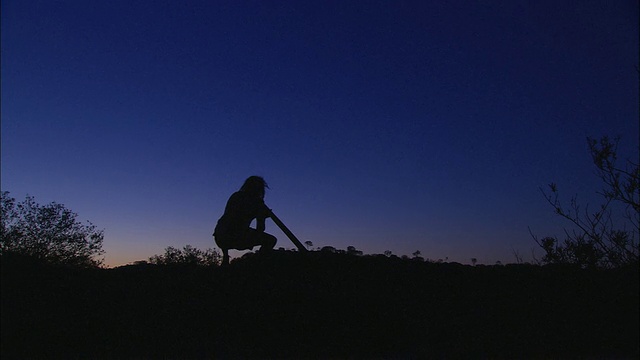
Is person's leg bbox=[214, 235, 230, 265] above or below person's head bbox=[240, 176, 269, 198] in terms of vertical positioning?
below

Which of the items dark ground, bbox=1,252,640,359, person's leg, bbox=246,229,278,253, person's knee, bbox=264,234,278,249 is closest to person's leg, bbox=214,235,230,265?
person's leg, bbox=246,229,278,253

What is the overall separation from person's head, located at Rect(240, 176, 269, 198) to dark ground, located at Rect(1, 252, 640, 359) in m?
1.35

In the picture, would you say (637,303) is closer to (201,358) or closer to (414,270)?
(414,270)

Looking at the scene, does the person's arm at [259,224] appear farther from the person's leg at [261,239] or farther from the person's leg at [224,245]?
the person's leg at [224,245]

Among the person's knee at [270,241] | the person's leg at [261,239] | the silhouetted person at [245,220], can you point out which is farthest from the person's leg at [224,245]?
the person's knee at [270,241]

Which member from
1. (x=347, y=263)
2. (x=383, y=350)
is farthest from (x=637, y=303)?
(x=347, y=263)

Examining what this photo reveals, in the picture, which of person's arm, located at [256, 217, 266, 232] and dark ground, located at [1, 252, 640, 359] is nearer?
dark ground, located at [1, 252, 640, 359]

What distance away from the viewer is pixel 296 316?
212 inches

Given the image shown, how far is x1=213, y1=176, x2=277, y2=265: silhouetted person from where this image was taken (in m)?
7.52

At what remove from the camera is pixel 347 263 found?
8336mm

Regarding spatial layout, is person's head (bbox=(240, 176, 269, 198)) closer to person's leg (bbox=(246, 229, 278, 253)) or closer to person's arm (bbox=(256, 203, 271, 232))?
person's arm (bbox=(256, 203, 271, 232))

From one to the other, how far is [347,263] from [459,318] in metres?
3.01

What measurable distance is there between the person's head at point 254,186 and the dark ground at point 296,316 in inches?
53.0

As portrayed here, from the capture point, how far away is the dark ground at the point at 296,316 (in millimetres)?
4637
